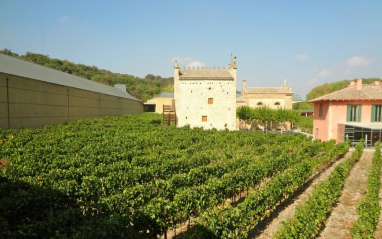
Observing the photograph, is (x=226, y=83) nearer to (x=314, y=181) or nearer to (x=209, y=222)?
(x=314, y=181)

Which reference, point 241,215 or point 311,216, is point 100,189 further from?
point 311,216

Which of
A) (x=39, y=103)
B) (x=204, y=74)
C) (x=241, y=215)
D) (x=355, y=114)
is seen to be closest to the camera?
(x=241, y=215)

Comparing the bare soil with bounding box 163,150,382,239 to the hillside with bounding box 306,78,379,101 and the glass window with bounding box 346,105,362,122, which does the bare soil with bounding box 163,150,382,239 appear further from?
the hillside with bounding box 306,78,379,101

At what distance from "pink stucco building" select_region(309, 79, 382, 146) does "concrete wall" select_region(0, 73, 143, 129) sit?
30583 millimetres

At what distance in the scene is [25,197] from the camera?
23.3ft

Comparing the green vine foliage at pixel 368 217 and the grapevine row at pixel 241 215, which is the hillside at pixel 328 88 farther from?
the grapevine row at pixel 241 215

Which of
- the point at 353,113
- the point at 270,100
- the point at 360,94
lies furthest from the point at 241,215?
the point at 270,100

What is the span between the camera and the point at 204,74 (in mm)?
34781

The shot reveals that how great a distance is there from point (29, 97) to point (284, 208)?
2205cm

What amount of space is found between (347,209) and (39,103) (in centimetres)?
2484

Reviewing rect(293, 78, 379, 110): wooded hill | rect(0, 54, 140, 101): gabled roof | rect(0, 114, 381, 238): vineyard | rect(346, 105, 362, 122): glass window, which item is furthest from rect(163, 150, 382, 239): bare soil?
rect(293, 78, 379, 110): wooded hill

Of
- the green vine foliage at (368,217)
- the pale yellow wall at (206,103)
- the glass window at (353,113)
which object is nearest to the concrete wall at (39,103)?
the pale yellow wall at (206,103)

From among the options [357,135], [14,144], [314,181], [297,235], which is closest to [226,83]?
[357,135]

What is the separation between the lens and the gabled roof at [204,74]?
33938 mm
